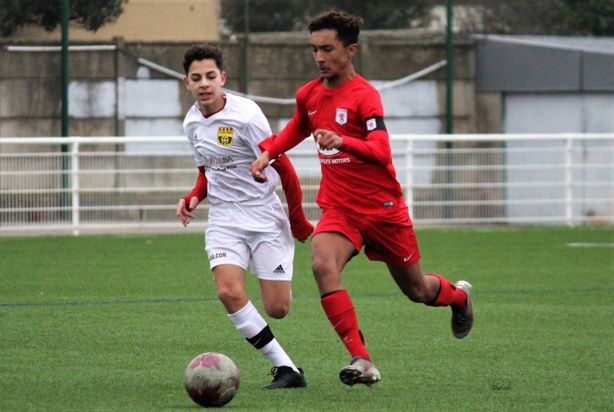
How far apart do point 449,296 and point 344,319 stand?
1180mm

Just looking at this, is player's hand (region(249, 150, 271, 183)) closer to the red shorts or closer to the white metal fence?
the red shorts

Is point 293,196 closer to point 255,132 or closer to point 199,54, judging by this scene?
point 255,132

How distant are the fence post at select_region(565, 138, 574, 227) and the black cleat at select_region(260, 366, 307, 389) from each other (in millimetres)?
11390

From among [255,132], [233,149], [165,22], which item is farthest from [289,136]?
[165,22]

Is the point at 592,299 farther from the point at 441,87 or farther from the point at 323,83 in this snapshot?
the point at 441,87

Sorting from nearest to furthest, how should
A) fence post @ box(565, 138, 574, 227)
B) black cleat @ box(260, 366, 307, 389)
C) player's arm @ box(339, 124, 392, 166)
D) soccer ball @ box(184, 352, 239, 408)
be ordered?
soccer ball @ box(184, 352, 239, 408) → player's arm @ box(339, 124, 392, 166) → black cleat @ box(260, 366, 307, 389) → fence post @ box(565, 138, 574, 227)

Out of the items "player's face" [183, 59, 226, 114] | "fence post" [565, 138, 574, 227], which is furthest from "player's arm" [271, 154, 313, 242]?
"fence post" [565, 138, 574, 227]

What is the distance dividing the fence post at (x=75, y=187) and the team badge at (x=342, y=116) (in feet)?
31.8

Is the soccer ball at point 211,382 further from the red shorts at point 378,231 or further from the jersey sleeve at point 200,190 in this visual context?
the jersey sleeve at point 200,190

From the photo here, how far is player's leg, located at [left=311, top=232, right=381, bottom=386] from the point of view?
5688 mm

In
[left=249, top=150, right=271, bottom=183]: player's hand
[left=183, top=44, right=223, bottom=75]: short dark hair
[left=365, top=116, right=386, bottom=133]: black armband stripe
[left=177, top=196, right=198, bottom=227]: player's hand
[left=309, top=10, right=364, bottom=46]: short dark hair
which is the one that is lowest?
[left=177, top=196, right=198, bottom=227]: player's hand

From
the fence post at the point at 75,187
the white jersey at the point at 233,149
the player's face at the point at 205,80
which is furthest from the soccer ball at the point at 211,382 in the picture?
the fence post at the point at 75,187

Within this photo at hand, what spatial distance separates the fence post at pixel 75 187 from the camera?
49.6 feet

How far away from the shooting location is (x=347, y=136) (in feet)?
18.9
